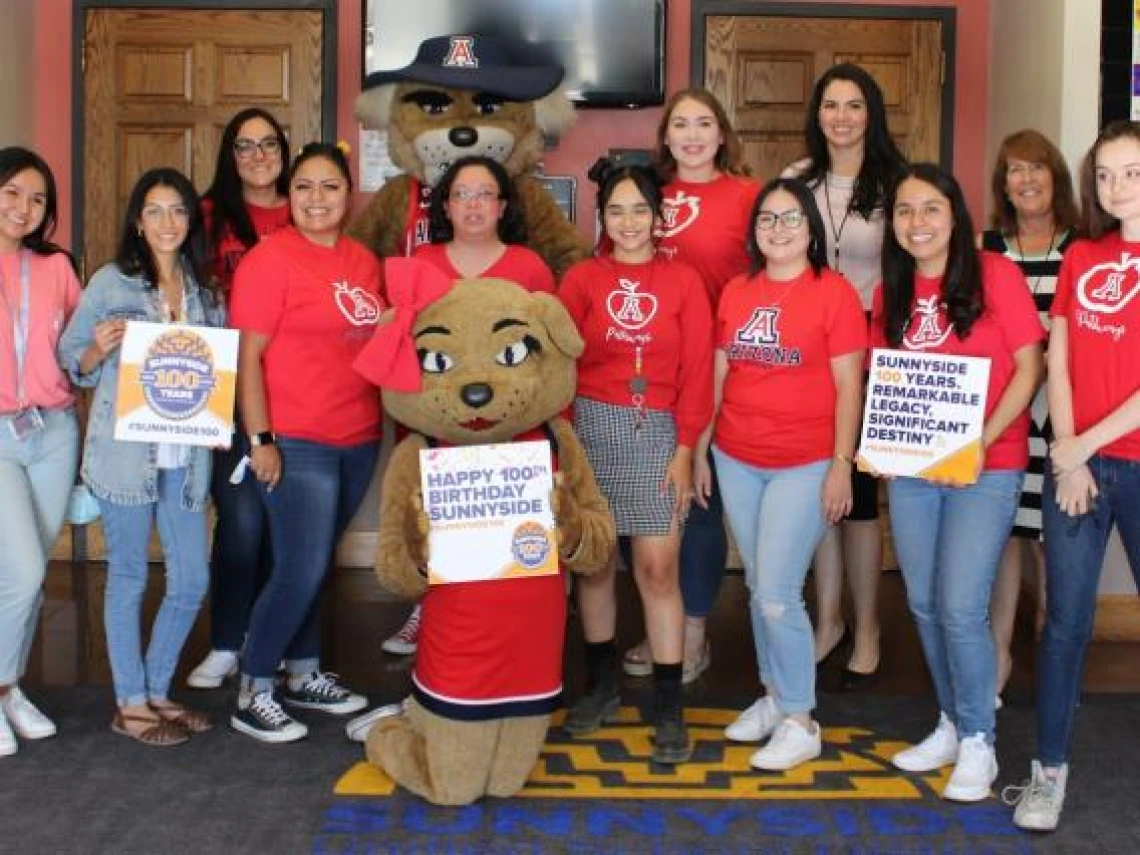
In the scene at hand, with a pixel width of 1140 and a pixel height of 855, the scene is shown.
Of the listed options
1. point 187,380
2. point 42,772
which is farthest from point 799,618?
point 42,772

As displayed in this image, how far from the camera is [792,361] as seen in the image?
274cm

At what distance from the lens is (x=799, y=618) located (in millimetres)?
2795

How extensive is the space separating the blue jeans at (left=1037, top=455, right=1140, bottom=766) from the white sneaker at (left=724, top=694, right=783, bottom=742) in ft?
2.10

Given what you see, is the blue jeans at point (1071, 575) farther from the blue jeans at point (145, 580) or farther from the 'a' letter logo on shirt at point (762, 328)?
the blue jeans at point (145, 580)

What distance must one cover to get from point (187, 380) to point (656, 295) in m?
1.05

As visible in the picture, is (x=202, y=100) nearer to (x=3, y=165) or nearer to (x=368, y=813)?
(x=3, y=165)

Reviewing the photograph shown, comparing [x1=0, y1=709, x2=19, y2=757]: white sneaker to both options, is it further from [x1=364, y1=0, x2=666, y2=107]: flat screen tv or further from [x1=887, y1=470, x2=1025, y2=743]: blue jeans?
[x1=364, y1=0, x2=666, y2=107]: flat screen tv

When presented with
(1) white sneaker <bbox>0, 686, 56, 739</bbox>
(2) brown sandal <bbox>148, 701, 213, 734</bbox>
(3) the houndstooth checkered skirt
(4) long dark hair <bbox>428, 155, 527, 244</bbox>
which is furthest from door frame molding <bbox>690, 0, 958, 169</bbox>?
(1) white sneaker <bbox>0, 686, 56, 739</bbox>

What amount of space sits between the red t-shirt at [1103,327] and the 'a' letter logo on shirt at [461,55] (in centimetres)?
168

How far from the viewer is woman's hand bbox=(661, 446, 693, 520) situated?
2.86m

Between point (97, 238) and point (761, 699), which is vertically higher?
point (97, 238)

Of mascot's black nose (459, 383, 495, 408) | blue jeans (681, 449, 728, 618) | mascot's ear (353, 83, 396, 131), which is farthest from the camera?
mascot's ear (353, 83, 396, 131)

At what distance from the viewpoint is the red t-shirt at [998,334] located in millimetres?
2615

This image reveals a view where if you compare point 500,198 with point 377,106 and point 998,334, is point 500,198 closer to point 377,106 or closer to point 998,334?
point 377,106
